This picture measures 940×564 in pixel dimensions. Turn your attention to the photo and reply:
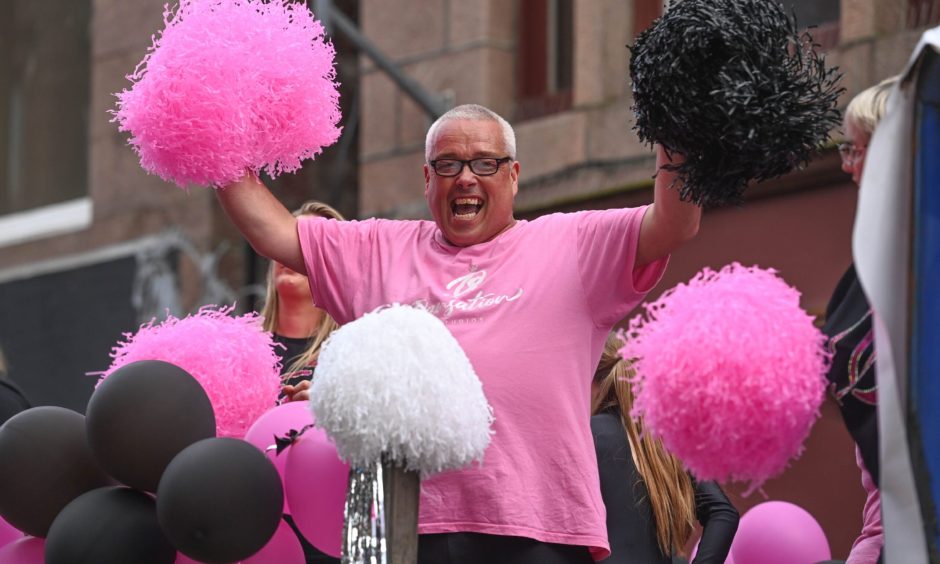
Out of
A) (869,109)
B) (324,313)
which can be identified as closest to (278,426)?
(324,313)

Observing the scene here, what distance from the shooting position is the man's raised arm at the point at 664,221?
3006mm

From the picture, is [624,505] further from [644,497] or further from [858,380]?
[858,380]

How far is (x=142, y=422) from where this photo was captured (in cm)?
332

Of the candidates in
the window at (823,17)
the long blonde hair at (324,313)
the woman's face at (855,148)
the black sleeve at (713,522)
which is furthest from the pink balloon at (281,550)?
the window at (823,17)

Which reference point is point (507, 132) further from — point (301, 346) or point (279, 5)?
point (301, 346)

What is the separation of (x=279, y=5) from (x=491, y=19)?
13.8 ft

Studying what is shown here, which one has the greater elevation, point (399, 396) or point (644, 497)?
point (399, 396)

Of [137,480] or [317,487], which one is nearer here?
[317,487]

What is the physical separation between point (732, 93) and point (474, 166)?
808mm

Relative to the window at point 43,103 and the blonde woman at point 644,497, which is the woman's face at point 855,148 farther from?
the window at point 43,103

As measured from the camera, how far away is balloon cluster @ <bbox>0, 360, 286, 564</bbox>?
3.11m

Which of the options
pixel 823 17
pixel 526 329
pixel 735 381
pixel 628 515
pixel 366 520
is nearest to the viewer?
pixel 735 381

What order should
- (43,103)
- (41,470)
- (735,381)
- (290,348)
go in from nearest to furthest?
(735,381) < (41,470) < (290,348) < (43,103)

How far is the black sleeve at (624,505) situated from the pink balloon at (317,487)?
0.90 m
